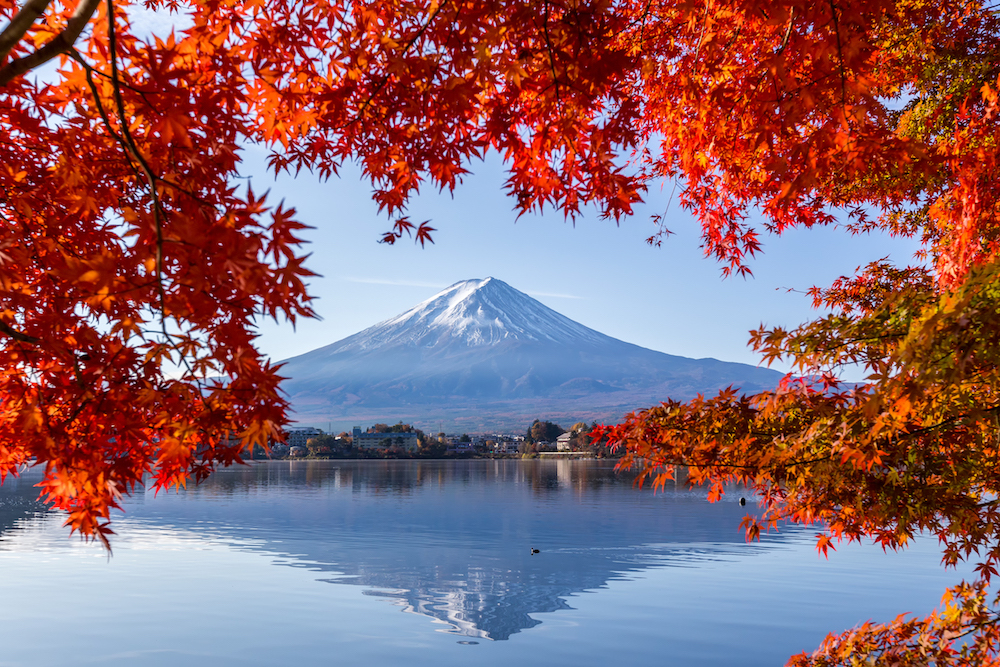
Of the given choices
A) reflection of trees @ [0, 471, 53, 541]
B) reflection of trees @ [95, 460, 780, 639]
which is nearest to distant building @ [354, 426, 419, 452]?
reflection of trees @ [0, 471, 53, 541]

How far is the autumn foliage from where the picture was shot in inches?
125

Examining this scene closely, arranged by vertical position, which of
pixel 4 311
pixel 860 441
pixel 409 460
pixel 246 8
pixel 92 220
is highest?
pixel 246 8

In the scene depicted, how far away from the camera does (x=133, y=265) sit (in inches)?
139

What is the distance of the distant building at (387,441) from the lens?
14612 cm

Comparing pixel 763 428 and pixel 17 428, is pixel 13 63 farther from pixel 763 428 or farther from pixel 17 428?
pixel 763 428

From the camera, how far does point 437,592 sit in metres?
19.9

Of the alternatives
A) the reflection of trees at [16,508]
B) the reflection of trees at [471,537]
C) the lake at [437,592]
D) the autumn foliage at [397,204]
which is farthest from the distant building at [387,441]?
the autumn foliage at [397,204]

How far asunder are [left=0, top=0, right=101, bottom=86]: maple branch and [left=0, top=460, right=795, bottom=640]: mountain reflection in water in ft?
50.7

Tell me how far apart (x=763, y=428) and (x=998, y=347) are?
8.30 feet

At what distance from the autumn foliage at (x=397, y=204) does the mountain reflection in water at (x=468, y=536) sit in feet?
43.7

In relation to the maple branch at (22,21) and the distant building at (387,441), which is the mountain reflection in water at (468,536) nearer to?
the maple branch at (22,21)

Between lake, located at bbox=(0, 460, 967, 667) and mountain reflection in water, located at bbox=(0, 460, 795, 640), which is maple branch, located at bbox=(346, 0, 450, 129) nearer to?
lake, located at bbox=(0, 460, 967, 667)

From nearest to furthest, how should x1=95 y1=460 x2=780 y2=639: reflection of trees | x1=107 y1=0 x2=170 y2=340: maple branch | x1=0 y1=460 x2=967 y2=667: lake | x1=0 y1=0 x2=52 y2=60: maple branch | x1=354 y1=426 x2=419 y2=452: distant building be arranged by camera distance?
x1=107 y1=0 x2=170 y2=340: maple branch → x1=0 y1=0 x2=52 y2=60: maple branch → x1=0 y1=460 x2=967 y2=667: lake → x1=95 y1=460 x2=780 y2=639: reflection of trees → x1=354 y1=426 x2=419 y2=452: distant building

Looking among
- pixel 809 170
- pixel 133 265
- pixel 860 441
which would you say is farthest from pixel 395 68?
pixel 860 441
